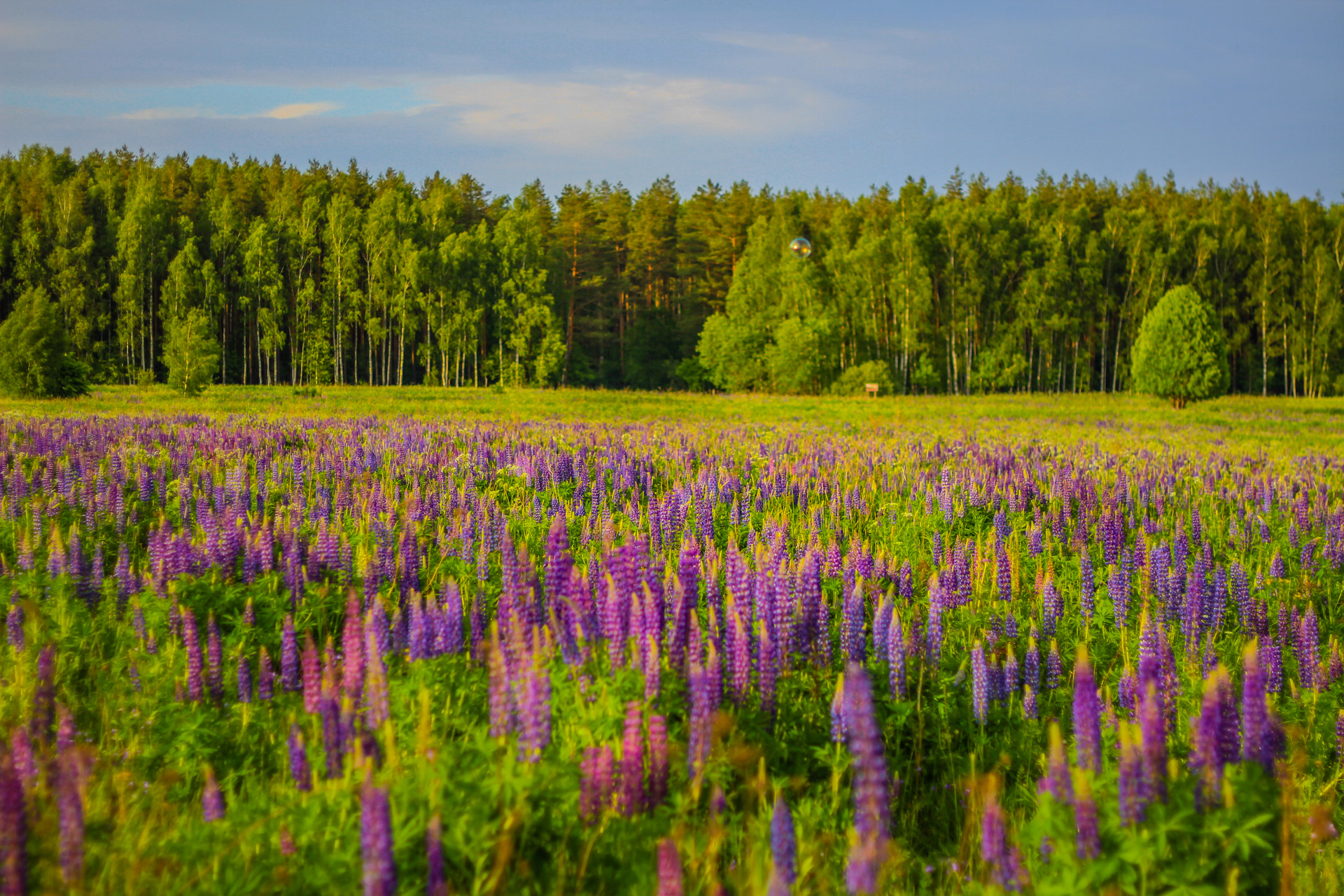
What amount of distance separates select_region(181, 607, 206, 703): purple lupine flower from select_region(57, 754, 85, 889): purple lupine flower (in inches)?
48.4

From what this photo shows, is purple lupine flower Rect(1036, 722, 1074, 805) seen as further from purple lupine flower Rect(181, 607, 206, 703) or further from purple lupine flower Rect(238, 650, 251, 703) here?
purple lupine flower Rect(181, 607, 206, 703)

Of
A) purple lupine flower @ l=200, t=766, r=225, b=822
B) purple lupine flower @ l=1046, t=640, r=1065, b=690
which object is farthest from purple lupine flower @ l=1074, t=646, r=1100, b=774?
purple lupine flower @ l=200, t=766, r=225, b=822

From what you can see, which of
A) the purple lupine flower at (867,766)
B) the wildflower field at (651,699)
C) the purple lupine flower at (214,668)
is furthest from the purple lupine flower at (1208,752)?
the purple lupine flower at (214,668)

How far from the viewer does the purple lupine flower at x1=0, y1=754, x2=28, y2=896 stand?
1802 mm

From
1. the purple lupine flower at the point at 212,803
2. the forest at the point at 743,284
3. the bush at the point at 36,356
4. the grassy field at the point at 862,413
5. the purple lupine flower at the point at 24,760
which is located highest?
the forest at the point at 743,284

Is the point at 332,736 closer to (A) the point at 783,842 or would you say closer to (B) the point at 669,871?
(B) the point at 669,871

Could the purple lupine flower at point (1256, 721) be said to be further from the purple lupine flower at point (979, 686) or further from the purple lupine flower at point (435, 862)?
the purple lupine flower at point (435, 862)

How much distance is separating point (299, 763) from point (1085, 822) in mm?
2311

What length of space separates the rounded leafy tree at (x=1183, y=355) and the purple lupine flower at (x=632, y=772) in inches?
1361

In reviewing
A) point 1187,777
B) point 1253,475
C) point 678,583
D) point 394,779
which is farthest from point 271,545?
point 1253,475

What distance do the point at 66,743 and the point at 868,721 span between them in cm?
235

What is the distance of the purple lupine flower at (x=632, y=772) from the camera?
2.35 m

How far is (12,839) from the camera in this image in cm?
184

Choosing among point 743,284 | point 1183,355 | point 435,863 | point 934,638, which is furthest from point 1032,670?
point 743,284
